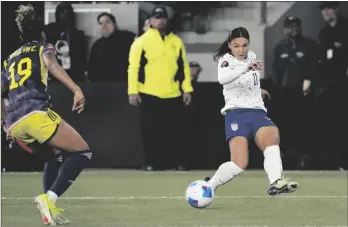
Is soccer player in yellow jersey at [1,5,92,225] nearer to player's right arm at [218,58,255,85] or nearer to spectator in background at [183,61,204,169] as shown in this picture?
player's right arm at [218,58,255,85]

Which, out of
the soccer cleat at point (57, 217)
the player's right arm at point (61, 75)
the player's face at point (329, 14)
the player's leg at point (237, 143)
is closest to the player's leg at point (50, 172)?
the soccer cleat at point (57, 217)

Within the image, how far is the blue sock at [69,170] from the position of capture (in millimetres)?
8320

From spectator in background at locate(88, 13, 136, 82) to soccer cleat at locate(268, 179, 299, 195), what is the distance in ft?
21.2

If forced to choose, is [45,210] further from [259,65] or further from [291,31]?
[291,31]

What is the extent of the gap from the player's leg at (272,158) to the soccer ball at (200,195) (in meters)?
0.58

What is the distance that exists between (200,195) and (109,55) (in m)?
6.00

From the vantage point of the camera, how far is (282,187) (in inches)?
337

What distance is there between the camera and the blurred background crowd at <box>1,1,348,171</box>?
581 inches

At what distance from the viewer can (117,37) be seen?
1478 centimetres

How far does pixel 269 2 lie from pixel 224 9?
0.69 m

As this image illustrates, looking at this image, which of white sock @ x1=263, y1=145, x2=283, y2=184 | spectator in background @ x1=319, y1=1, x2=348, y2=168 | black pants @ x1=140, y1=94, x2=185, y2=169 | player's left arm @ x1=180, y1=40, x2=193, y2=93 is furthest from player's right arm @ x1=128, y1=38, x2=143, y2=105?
white sock @ x1=263, y1=145, x2=283, y2=184

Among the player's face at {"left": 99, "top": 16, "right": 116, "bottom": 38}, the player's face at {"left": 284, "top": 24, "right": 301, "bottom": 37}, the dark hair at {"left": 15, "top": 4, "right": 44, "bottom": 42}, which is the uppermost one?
the dark hair at {"left": 15, "top": 4, "right": 44, "bottom": 42}

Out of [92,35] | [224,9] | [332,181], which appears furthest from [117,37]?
[332,181]

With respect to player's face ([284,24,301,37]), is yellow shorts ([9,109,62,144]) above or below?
above
